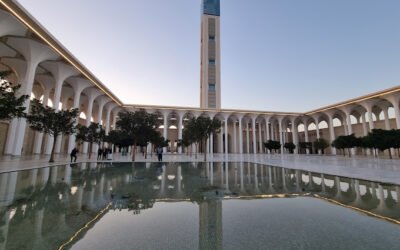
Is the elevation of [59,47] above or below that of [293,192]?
above

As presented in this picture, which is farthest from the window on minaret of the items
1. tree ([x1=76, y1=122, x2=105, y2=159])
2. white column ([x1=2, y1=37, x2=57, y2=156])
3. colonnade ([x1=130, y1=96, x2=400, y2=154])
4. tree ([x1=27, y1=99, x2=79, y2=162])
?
tree ([x1=27, y1=99, x2=79, y2=162])

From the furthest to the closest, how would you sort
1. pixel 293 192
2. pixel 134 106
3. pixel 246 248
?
pixel 134 106 → pixel 293 192 → pixel 246 248

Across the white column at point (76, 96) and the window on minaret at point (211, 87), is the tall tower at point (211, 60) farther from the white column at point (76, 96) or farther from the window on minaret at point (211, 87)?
the white column at point (76, 96)

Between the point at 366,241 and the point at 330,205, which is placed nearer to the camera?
the point at 366,241

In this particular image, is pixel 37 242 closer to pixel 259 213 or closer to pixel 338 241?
pixel 259 213

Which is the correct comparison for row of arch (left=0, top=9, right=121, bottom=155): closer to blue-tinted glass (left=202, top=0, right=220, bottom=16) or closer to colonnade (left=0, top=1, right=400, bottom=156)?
colonnade (left=0, top=1, right=400, bottom=156)

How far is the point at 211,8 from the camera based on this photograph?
55375 millimetres

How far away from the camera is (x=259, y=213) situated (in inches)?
144

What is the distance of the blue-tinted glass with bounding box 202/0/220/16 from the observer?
180ft

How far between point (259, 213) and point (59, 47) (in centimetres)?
2079

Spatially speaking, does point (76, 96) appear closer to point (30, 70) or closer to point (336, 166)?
point (30, 70)

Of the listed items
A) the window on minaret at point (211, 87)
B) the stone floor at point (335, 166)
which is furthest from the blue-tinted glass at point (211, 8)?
the stone floor at point (335, 166)

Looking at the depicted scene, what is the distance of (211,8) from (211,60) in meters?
17.8

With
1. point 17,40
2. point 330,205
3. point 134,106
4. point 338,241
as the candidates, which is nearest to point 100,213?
point 338,241
